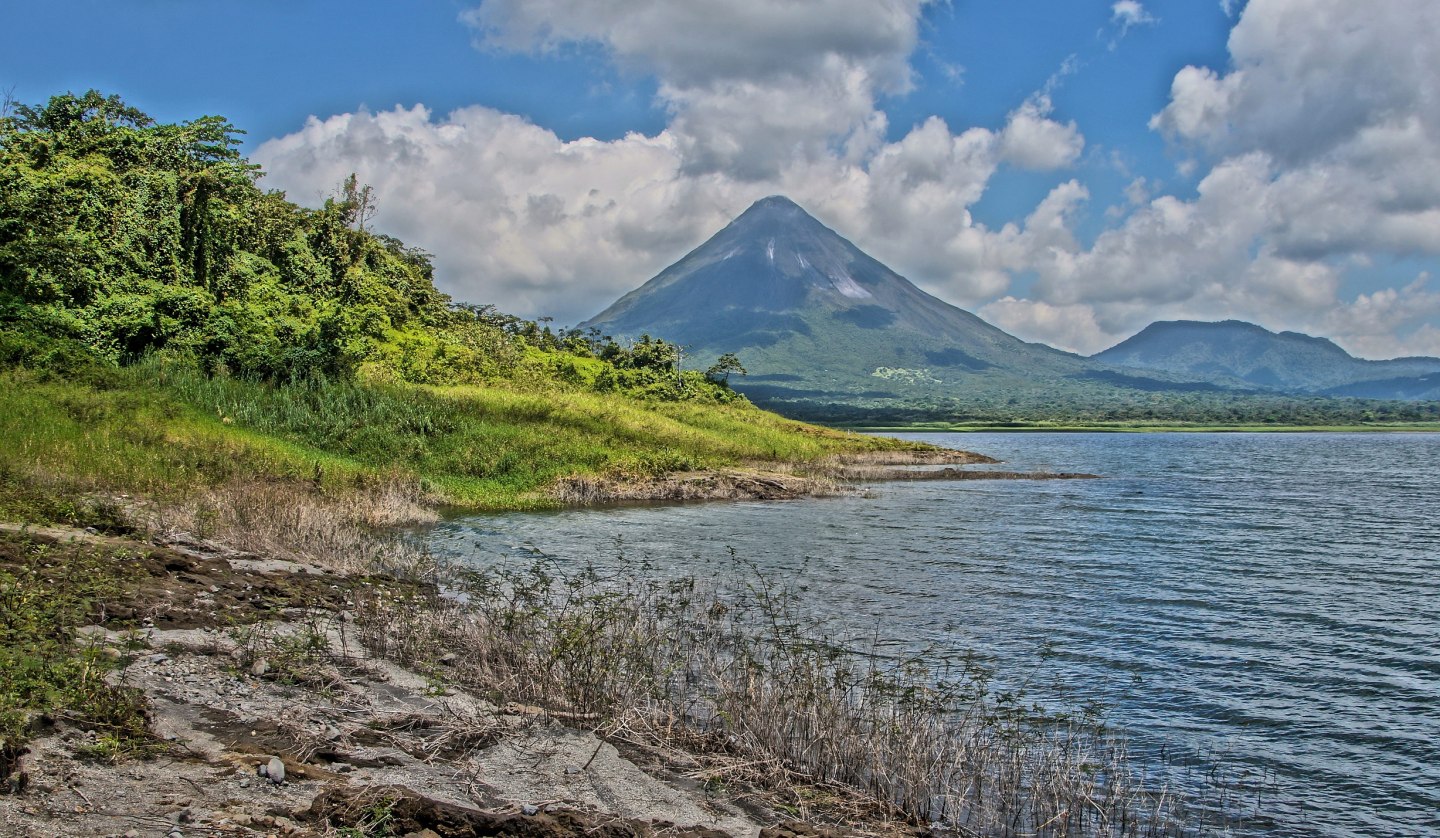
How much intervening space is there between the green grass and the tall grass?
8556mm

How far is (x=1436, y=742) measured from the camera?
10.6m

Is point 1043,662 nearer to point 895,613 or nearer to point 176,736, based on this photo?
point 895,613

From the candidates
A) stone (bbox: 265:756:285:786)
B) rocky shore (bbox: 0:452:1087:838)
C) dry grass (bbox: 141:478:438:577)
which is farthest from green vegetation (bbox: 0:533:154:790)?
dry grass (bbox: 141:478:438:577)

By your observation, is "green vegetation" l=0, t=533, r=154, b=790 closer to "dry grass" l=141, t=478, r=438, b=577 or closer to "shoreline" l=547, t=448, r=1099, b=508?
"dry grass" l=141, t=478, r=438, b=577

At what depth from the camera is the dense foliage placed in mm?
31406

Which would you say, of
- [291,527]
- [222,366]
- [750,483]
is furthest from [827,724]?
[222,366]

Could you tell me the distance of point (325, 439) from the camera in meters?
34.2

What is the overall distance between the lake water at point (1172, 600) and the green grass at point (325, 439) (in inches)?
194

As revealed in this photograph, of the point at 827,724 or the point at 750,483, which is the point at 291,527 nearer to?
the point at 827,724

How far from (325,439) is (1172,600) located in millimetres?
29326

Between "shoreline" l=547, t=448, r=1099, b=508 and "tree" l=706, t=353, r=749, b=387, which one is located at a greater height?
"tree" l=706, t=353, r=749, b=387

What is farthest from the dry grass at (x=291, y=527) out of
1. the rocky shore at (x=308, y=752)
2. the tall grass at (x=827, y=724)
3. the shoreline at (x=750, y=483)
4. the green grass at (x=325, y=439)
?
the shoreline at (x=750, y=483)

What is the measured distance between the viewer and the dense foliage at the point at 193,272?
3141 centimetres

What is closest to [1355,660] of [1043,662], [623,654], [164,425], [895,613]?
[1043,662]
